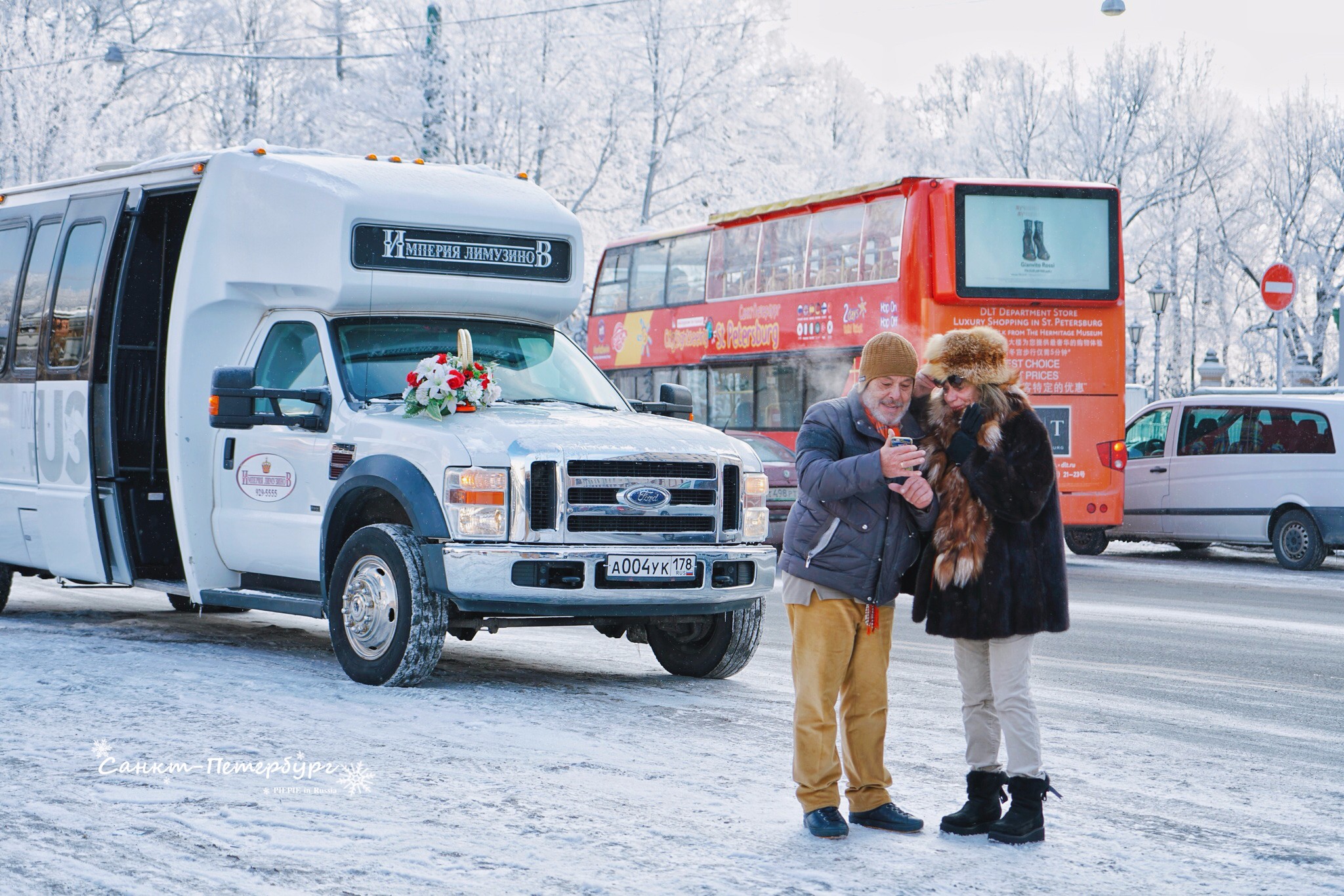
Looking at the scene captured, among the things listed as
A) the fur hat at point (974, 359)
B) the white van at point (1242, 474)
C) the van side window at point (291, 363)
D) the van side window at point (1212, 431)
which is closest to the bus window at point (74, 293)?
the van side window at point (291, 363)

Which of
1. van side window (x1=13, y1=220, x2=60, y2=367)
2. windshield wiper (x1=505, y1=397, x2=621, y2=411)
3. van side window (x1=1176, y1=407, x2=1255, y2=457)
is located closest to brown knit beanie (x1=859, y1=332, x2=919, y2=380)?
windshield wiper (x1=505, y1=397, x2=621, y2=411)

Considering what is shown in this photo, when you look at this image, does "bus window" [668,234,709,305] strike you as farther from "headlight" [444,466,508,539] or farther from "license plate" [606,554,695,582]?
"headlight" [444,466,508,539]

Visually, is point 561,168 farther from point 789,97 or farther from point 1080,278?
point 1080,278

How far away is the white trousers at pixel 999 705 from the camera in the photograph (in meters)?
5.59

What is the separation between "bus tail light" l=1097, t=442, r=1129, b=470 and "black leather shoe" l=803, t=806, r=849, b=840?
43.9 ft

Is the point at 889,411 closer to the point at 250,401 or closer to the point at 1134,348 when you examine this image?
the point at 250,401

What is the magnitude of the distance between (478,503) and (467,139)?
100ft

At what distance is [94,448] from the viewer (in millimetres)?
10438

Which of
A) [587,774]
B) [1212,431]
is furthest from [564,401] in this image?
[1212,431]

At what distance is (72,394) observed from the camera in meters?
10.6

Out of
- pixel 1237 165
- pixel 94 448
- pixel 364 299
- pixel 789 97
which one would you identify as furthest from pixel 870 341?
pixel 1237 165

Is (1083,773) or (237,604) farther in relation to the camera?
(237,604)

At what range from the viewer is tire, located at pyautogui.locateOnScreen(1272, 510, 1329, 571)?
709 inches

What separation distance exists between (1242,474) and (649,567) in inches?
474
